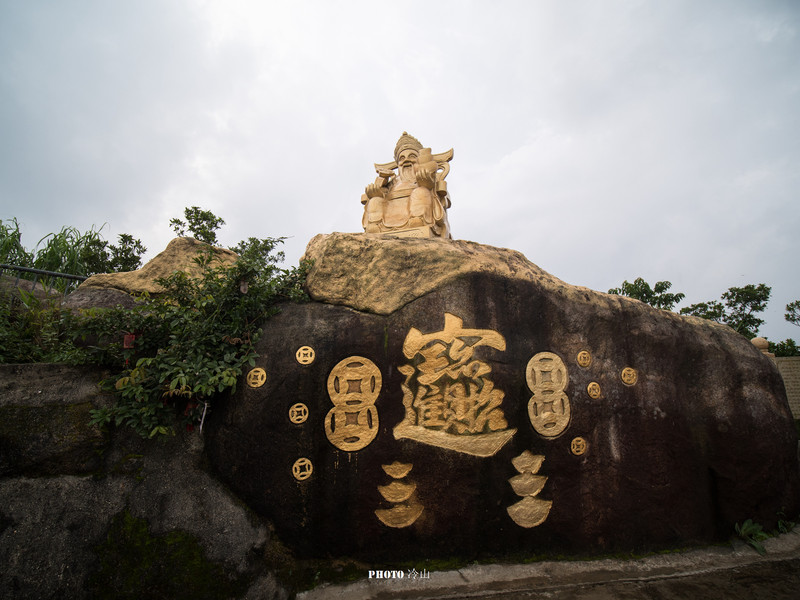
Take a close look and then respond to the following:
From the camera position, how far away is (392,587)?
9.91ft

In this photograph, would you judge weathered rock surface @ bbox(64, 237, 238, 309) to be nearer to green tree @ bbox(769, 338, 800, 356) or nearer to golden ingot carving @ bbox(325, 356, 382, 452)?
golden ingot carving @ bbox(325, 356, 382, 452)

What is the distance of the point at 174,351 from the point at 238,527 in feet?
4.73

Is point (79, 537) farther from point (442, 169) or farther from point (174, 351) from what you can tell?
point (442, 169)

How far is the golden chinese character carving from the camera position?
11.7 ft

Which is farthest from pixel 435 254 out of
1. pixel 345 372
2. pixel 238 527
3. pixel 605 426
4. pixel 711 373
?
pixel 711 373

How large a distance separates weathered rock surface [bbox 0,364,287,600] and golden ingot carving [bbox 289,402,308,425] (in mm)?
720

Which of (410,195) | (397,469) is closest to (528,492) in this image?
(397,469)

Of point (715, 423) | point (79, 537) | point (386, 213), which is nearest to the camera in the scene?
point (79, 537)

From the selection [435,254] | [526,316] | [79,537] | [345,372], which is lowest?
[79,537]

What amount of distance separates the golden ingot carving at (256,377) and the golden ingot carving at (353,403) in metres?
0.54

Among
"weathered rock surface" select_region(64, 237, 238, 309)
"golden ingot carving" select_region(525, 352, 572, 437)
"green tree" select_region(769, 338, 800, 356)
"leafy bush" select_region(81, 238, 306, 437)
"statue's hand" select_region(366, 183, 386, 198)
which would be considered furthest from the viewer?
"green tree" select_region(769, 338, 800, 356)

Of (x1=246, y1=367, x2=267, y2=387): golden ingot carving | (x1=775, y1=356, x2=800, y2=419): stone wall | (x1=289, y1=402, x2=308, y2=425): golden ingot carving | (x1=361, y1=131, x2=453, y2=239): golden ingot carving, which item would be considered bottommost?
(x1=289, y1=402, x2=308, y2=425): golden ingot carving

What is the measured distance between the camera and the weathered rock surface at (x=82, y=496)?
2.59m

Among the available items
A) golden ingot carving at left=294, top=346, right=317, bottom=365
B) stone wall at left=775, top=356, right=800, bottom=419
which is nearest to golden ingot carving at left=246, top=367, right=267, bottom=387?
golden ingot carving at left=294, top=346, right=317, bottom=365
